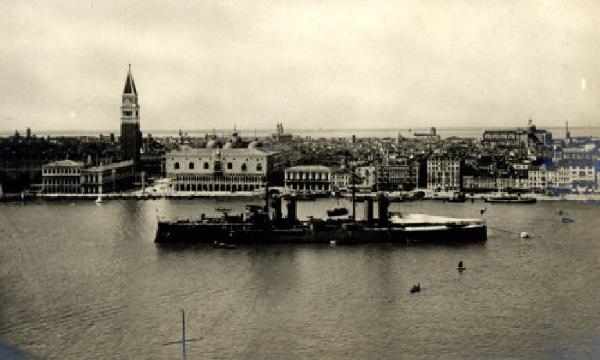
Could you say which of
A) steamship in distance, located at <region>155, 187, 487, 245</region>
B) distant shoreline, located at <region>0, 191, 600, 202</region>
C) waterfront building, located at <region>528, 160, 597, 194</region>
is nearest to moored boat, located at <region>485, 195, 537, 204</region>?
distant shoreline, located at <region>0, 191, 600, 202</region>

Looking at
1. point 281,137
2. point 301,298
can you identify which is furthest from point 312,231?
point 281,137

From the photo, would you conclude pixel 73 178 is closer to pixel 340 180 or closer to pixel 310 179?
pixel 310 179

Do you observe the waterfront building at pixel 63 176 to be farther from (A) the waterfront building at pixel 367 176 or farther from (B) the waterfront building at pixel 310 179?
(A) the waterfront building at pixel 367 176

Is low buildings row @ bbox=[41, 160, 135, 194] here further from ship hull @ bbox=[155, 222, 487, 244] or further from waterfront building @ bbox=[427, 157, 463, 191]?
ship hull @ bbox=[155, 222, 487, 244]

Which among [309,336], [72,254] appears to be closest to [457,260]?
[309,336]

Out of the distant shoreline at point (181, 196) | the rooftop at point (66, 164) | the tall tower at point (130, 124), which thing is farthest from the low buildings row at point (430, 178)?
the rooftop at point (66, 164)

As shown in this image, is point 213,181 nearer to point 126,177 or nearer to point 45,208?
point 126,177
